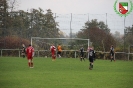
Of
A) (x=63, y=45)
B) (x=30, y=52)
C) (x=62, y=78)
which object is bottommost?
(x=62, y=78)

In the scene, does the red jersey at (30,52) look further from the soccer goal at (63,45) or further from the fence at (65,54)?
the soccer goal at (63,45)

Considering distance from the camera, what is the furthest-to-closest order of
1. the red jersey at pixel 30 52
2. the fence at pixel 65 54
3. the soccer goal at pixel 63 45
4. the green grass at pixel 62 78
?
the soccer goal at pixel 63 45
the fence at pixel 65 54
the red jersey at pixel 30 52
the green grass at pixel 62 78

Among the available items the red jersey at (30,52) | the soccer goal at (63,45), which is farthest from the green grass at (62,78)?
the soccer goal at (63,45)

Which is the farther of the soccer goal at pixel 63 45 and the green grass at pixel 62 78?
the soccer goal at pixel 63 45

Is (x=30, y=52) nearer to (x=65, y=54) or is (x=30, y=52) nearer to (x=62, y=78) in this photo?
(x=62, y=78)

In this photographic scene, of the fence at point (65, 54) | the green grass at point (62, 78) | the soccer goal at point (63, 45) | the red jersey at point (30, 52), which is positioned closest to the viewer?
the green grass at point (62, 78)

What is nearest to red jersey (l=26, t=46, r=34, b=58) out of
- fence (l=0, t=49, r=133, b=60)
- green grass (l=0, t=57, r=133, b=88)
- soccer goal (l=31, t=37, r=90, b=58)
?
green grass (l=0, t=57, r=133, b=88)

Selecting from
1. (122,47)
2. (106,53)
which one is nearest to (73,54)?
(106,53)

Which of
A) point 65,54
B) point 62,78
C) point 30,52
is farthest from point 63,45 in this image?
point 62,78

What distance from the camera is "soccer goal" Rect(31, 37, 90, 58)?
39.6m

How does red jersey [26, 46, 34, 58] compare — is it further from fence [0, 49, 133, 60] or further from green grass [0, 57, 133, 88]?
fence [0, 49, 133, 60]

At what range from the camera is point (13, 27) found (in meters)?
37.2

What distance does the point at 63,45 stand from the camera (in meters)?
40.3

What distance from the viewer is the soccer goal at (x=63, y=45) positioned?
3956 cm
